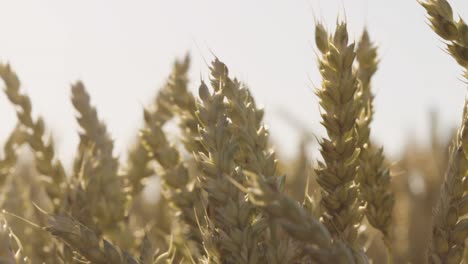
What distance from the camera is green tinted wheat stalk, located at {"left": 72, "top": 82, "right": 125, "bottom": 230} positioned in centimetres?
152

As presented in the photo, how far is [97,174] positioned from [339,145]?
26.0 inches

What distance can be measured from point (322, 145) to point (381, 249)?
1514mm

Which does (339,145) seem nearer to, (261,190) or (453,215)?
(453,215)

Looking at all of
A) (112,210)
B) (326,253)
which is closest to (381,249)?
(112,210)

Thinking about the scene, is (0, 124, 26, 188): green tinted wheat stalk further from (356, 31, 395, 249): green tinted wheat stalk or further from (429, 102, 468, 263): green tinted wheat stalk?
(429, 102, 468, 263): green tinted wheat stalk

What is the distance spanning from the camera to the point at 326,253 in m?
0.79

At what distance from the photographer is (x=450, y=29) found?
3.73 ft

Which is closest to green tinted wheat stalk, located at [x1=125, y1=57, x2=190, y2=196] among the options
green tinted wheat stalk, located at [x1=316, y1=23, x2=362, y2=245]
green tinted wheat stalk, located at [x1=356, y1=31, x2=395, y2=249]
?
green tinted wheat stalk, located at [x1=356, y1=31, x2=395, y2=249]

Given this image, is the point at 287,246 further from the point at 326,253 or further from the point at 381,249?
the point at 381,249

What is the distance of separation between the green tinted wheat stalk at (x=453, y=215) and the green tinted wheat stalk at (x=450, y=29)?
0.09 meters

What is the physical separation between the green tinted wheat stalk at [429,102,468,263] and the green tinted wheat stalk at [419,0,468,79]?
3.5 inches

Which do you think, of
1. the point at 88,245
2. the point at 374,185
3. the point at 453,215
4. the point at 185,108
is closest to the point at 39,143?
the point at 185,108

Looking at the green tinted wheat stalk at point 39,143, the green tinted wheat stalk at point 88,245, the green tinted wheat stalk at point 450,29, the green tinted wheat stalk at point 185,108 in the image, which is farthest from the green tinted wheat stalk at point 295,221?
the green tinted wheat stalk at point 39,143

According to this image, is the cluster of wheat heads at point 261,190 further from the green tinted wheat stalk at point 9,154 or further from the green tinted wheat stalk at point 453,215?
the green tinted wheat stalk at point 9,154
